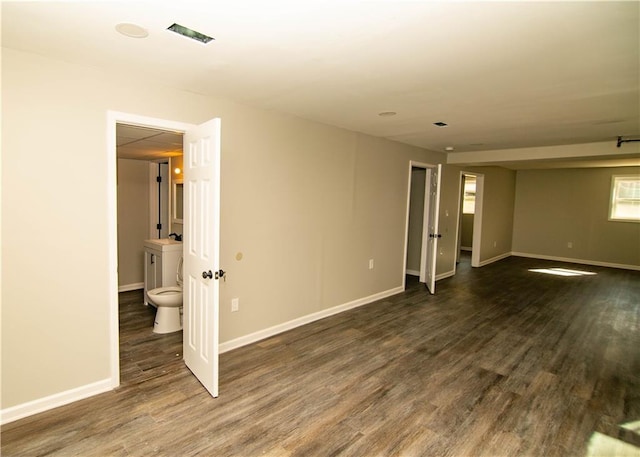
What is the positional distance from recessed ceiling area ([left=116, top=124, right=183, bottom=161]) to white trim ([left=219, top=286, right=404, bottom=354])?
6.52 ft

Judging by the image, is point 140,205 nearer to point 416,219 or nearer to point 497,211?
point 416,219

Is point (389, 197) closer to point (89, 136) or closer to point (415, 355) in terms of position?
point (415, 355)

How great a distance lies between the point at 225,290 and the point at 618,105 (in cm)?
376

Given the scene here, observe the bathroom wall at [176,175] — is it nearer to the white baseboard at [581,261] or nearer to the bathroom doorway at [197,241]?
the bathroom doorway at [197,241]

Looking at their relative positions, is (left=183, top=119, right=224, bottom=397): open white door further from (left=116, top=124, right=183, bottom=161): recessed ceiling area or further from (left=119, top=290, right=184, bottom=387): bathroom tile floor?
(left=116, top=124, right=183, bottom=161): recessed ceiling area

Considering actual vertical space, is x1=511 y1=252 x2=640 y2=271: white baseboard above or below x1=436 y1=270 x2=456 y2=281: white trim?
above

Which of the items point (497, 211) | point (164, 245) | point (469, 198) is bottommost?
point (164, 245)

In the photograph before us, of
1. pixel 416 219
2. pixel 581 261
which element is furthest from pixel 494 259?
pixel 416 219

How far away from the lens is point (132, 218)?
17.6ft

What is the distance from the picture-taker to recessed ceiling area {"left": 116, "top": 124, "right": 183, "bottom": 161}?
3105 millimetres

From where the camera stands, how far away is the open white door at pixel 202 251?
2439mm

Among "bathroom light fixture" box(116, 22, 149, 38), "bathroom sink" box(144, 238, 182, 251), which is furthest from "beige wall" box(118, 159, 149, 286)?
"bathroom light fixture" box(116, 22, 149, 38)

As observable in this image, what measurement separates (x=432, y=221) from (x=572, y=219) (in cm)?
538

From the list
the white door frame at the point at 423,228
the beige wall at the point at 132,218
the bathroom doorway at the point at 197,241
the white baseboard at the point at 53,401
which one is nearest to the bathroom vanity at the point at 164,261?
the beige wall at the point at 132,218
